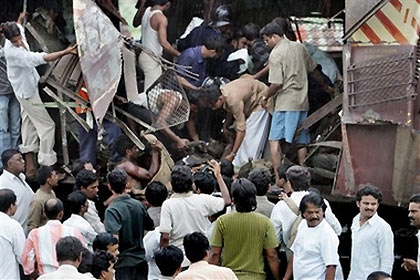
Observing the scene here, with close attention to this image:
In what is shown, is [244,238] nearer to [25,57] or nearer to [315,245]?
[315,245]

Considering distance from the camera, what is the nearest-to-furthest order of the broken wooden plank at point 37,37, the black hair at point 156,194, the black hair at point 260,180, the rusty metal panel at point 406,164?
1. the black hair at point 260,180
2. the black hair at point 156,194
3. the rusty metal panel at point 406,164
4. the broken wooden plank at point 37,37

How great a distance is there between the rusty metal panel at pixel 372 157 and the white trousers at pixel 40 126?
2987 mm

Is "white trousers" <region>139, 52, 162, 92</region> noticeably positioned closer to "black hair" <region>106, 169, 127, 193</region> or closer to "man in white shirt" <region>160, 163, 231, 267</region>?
"black hair" <region>106, 169, 127, 193</region>

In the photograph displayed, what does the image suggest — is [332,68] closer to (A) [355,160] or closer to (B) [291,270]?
(A) [355,160]

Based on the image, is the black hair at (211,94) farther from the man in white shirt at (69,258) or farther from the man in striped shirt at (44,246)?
the man in white shirt at (69,258)

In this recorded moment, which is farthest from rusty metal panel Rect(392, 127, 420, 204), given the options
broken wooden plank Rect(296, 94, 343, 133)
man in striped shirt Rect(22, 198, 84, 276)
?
man in striped shirt Rect(22, 198, 84, 276)

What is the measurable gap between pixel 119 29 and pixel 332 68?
2.16 meters

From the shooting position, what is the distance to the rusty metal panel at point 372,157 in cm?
1045

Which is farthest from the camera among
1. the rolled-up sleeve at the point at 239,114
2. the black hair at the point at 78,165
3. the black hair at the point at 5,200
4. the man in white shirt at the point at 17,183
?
the rolled-up sleeve at the point at 239,114

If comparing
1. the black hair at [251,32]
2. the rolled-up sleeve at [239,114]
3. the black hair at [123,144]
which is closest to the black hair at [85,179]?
the black hair at [123,144]

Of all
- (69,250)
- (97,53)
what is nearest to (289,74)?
(97,53)

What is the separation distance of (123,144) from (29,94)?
43.4 inches

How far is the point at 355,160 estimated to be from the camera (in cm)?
1067

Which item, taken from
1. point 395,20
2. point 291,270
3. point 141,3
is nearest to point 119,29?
point 141,3
